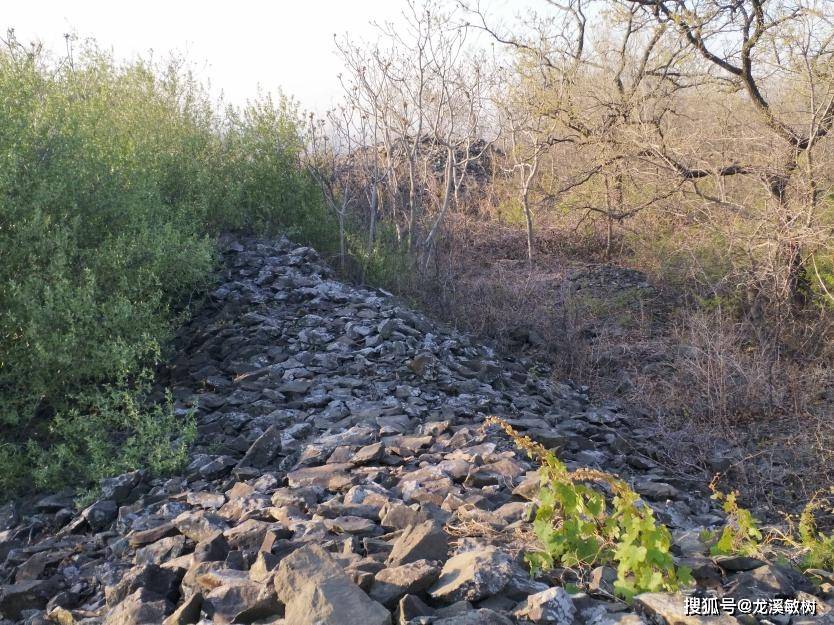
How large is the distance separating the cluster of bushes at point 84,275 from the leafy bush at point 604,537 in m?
2.47

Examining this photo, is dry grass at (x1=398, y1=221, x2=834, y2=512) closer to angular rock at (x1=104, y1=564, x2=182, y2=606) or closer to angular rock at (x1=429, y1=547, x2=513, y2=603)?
angular rock at (x1=429, y1=547, x2=513, y2=603)

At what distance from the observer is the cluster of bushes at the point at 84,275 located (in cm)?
489

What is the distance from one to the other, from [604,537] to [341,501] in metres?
1.37

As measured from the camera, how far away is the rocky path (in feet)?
8.54

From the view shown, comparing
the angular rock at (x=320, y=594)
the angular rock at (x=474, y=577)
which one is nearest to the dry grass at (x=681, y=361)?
the angular rock at (x=474, y=577)

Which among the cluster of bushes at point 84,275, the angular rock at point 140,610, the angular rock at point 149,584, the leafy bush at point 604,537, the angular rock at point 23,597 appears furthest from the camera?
the cluster of bushes at point 84,275

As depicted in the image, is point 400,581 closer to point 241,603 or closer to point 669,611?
point 241,603

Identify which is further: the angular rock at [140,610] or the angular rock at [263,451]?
the angular rock at [263,451]

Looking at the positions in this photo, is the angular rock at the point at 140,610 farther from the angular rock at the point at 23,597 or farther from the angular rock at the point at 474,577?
the angular rock at the point at 474,577

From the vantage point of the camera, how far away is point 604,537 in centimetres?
293

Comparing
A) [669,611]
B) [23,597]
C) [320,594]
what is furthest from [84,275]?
[669,611]

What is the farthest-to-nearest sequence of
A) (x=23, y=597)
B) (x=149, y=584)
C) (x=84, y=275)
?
(x=84, y=275)
(x=23, y=597)
(x=149, y=584)

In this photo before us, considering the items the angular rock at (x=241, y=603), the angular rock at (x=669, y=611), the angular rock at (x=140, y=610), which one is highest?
the angular rock at (x=669, y=611)

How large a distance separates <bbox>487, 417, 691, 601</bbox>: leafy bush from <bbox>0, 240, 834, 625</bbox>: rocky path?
89 mm
